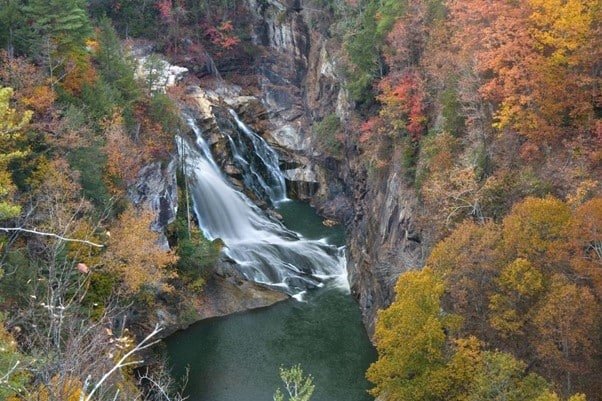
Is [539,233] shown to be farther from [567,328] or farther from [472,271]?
[567,328]

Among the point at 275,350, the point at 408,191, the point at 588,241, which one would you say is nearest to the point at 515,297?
the point at 588,241

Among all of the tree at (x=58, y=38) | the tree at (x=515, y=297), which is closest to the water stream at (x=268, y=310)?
the tree at (x=515, y=297)

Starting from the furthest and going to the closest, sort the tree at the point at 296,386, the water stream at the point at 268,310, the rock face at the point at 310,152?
the rock face at the point at 310,152
the water stream at the point at 268,310
the tree at the point at 296,386

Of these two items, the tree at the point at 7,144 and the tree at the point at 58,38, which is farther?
the tree at the point at 58,38

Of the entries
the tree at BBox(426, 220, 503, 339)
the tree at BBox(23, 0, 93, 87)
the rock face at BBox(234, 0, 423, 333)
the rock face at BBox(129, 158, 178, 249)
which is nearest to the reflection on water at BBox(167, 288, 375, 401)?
the rock face at BBox(234, 0, 423, 333)

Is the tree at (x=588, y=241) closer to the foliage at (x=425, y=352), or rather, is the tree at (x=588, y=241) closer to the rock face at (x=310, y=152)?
the foliage at (x=425, y=352)

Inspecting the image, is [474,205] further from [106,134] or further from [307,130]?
[307,130]

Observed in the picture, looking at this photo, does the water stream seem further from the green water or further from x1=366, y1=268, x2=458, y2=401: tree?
x1=366, y1=268, x2=458, y2=401: tree
